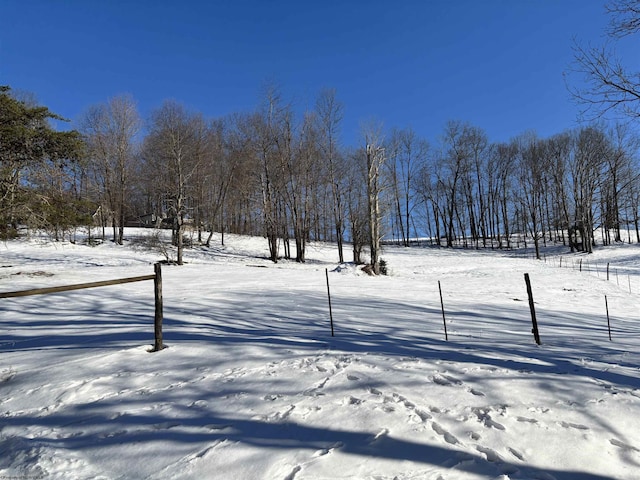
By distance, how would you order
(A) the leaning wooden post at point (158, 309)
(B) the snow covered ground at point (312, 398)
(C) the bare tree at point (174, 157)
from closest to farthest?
(B) the snow covered ground at point (312, 398), (A) the leaning wooden post at point (158, 309), (C) the bare tree at point (174, 157)

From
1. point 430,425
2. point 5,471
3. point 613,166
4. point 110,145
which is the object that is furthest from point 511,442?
point 613,166

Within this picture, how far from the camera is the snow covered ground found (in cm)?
233

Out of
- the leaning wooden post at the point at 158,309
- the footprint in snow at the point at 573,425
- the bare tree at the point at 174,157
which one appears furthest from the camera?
the bare tree at the point at 174,157

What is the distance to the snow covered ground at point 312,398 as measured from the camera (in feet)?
7.65

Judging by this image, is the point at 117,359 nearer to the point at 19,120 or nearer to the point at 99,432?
the point at 99,432

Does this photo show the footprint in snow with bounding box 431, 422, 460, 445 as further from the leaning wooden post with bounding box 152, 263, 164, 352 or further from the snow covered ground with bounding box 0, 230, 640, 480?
the leaning wooden post with bounding box 152, 263, 164, 352

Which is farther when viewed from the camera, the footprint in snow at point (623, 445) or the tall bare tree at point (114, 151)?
the tall bare tree at point (114, 151)

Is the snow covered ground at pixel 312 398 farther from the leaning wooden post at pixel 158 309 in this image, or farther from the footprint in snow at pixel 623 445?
the leaning wooden post at pixel 158 309

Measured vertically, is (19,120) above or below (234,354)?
A: above

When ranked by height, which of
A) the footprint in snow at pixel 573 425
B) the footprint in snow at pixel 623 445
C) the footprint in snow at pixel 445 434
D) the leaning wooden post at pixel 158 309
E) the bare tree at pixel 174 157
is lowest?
the footprint in snow at pixel 623 445

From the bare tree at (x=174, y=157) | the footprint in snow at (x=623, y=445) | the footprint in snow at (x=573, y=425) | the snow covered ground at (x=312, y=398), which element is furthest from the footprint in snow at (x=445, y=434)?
the bare tree at (x=174, y=157)

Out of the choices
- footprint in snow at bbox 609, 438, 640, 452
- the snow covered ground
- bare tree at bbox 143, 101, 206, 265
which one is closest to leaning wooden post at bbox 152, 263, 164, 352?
the snow covered ground

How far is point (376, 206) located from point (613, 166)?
30847 millimetres

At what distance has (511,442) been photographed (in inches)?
99.7
